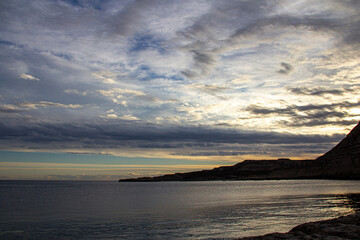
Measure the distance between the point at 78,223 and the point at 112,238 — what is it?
10859 mm

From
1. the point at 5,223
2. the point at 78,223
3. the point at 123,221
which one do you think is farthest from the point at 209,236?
the point at 5,223

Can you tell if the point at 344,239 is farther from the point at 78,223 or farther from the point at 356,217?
the point at 78,223

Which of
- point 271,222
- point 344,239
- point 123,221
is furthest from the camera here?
point 123,221

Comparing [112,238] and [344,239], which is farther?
[112,238]

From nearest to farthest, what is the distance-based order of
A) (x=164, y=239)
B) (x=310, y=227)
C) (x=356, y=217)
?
(x=310, y=227)
(x=164, y=239)
(x=356, y=217)

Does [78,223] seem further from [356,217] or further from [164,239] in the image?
[356,217]

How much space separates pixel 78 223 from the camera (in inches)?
1441

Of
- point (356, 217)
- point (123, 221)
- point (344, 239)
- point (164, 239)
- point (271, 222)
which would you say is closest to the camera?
point (344, 239)

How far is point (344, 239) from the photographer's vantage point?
19391 millimetres

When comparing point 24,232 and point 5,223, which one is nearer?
point 24,232

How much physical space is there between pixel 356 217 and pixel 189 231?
1659 cm

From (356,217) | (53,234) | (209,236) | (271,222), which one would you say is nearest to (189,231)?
(209,236)

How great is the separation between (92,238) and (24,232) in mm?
8505

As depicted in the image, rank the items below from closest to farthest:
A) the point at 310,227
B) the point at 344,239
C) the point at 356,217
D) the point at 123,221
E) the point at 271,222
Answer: the point at 344,239 → the point at 310,227 → the point at 356,217 → the point at 271,222 → the point at 123,221
